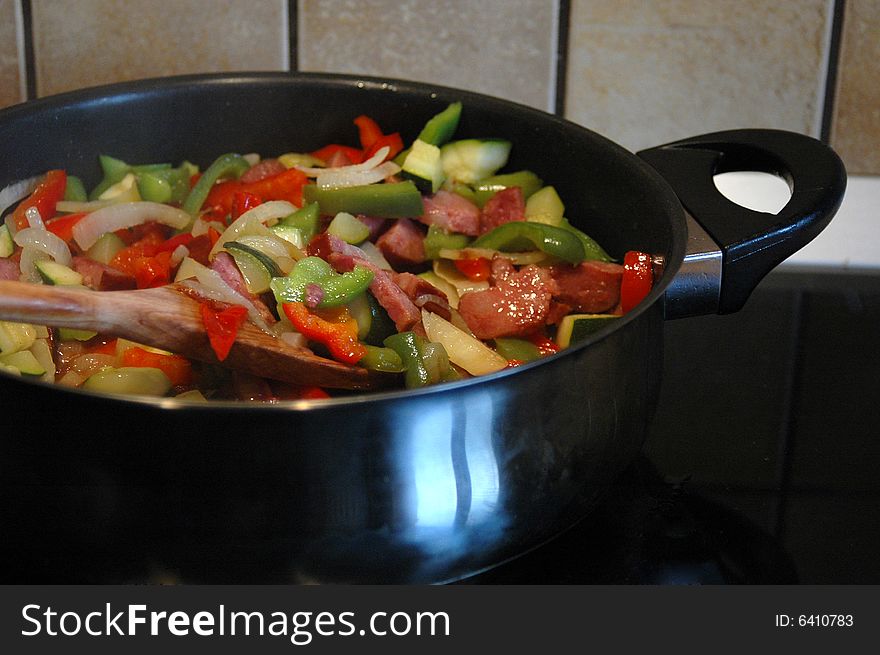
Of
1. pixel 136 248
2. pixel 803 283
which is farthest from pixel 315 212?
pixel 803 283

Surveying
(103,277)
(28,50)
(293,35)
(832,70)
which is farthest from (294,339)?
(832,70)

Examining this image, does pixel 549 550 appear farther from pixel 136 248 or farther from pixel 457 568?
pixel 136 248

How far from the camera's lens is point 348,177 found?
44.5 inches

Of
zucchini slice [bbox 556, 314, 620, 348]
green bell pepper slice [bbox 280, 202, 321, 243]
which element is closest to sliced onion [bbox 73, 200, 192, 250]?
green bell pepper slice [bbox 280, 202, 321, 243]

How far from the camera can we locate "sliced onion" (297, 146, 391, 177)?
1151 mm

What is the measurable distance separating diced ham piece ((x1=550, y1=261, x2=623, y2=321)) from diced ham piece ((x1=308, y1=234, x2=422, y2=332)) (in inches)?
6.9

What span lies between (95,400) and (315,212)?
1.61 ft

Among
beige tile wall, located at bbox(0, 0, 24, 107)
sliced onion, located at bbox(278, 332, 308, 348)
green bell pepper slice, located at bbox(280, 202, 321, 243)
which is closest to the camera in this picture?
sliced onion, located at bbox(278, 332, 308, 348)

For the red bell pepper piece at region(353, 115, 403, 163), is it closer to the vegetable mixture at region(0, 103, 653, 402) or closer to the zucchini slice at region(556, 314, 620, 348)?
the vegetable mixture at region(0, 103, 653, 402)

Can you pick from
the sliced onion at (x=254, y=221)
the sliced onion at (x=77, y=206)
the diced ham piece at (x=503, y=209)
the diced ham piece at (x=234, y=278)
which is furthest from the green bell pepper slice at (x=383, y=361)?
the sliced onion at (x=77, y=206)

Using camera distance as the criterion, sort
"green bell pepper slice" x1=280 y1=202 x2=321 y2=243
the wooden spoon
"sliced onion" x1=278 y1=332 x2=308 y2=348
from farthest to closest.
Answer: "green bell pepper slice" x1=280 y1=202 x2=321 y2=243 < "sliced onion" x1=278 y1=332 x2=308 y2=348 < the wooden spoon

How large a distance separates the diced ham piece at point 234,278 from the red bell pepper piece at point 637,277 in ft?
1.14

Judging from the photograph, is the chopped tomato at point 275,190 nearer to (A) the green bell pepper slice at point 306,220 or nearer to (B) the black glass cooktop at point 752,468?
(A) the green bell pepper slice at point 306,220

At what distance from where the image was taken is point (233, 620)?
2.33 feet
